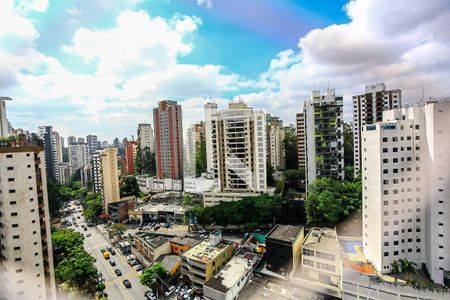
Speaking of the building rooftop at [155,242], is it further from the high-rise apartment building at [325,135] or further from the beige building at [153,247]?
the high-rise apartment building at [325,135]

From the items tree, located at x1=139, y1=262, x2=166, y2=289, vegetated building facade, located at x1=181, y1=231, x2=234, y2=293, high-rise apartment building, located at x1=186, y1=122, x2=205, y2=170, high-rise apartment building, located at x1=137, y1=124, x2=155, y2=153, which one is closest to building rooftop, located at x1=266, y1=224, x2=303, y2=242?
vegetated building facade, located at x1=181, y1=231, x2=234, y2=293

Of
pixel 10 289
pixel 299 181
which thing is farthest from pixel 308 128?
pixel 10 289

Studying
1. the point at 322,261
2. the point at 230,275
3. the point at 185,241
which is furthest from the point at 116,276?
the point at 322,261

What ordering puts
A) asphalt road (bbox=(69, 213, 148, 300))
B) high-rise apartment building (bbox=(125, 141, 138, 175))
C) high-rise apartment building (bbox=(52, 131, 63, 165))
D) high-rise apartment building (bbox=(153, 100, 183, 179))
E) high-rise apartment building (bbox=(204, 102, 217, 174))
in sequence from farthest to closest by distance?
high-rise apartment building (bbox=(125, 141, 138, 175))
high-rise apartment building (bbox=(52, 131, 63, 165))
high-rise apartment building (bbox=(153, 100, 183, 179))
high-rise apartment building (bbox=(204, 102, 217, 174))
asphalt road (bbox=(69, 213, 148, 300))

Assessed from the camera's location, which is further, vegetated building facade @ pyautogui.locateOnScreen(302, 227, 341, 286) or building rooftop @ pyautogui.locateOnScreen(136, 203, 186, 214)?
building rooftop @ pyautogui.locateOnScreen(136, 203, 186, 214)

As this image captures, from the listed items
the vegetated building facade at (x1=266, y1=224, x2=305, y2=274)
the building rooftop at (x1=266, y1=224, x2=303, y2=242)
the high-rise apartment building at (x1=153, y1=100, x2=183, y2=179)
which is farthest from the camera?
the high-rise apartment building at (x1=153, y1=100, x2=183, y2=179)

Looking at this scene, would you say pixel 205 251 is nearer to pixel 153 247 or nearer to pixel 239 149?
pixel 153 247

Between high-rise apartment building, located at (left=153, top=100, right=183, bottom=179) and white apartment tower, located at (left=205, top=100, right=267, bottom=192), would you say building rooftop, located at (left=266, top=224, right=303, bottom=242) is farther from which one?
high-rise apartment building, located at (left=153, top=100, right=183, bottom=179)
